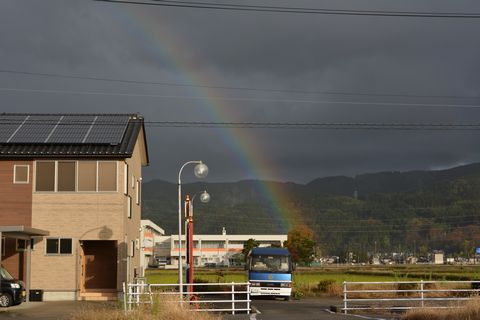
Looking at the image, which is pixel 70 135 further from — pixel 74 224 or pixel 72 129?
pixel 74 224

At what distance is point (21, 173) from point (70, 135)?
325cm

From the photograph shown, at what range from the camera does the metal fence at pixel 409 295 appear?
25.6m

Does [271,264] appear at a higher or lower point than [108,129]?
lower

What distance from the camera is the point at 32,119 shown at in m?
39.4

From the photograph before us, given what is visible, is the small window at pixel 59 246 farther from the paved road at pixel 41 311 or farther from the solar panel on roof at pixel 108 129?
the solar panel on roof at pixel 108 129

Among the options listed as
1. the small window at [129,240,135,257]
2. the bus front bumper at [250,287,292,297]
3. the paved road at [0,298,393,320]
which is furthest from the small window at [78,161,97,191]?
the bus front bumper at [250,287,292,297]

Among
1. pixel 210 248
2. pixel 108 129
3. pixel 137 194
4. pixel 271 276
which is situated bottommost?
pixel 210 248

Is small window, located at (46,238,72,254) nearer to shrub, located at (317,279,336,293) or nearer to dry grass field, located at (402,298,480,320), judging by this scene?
shrub, located at (317,279,336,293)

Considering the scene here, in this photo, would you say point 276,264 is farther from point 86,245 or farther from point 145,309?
point 145,309

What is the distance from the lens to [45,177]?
3459 centimetres

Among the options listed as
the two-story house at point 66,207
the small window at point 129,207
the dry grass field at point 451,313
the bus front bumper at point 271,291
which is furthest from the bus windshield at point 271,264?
the dry grass field at point 451,313

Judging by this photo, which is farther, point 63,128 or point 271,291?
point 63,128

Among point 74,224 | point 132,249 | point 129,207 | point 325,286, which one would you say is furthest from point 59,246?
point 325,286

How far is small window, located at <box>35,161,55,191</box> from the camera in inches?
1358
